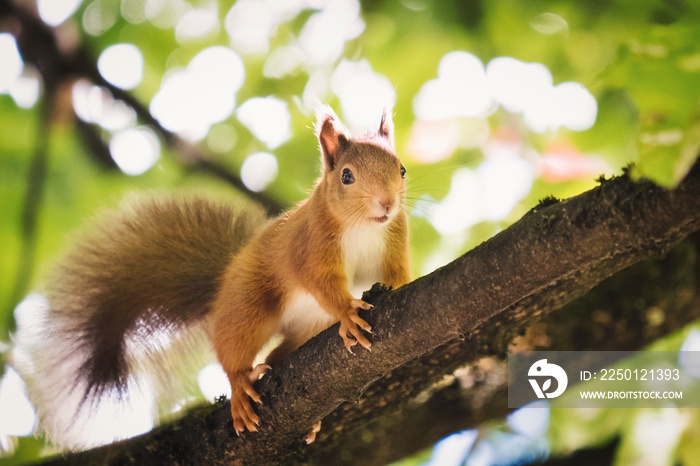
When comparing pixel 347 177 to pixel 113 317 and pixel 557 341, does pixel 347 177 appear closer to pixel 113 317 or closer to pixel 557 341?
pixel 557 341

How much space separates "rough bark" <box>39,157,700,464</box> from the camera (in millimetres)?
1398

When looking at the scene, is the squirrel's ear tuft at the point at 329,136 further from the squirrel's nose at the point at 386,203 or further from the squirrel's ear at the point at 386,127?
the squirrel's nose at the point at 386,203

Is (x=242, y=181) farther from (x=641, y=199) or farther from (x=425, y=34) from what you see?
(x=641, y=199)

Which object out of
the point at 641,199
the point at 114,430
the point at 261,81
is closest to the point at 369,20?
the point at 261,81

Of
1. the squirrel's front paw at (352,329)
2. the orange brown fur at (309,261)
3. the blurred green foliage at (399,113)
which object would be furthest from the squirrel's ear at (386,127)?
the squirrel's front paw at (352,329)

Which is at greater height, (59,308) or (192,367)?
(59,308)

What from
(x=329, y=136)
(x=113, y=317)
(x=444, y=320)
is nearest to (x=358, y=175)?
(x=329, y=136)

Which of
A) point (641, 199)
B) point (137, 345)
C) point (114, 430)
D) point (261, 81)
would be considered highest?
point (261, 81)

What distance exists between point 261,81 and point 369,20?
1.09 meters

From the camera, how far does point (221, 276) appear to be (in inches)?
120

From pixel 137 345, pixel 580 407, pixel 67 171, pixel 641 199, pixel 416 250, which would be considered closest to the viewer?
pixel 641 199

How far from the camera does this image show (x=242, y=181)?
3855mm

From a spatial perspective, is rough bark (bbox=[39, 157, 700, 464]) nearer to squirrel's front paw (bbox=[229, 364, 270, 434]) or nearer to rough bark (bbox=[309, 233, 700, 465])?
squirrel's front paw (bbox=[229, 364, 270, 434])

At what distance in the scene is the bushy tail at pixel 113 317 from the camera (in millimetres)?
2902
